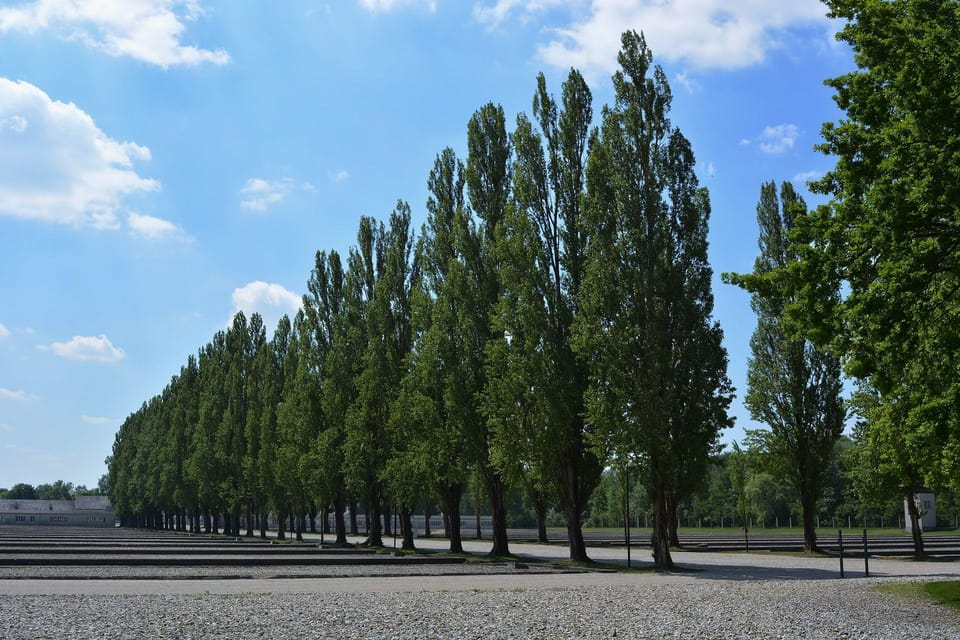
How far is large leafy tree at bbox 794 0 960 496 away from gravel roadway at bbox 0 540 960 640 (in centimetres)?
410

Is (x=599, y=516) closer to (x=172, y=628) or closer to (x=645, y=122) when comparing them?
(x=645, y=122)

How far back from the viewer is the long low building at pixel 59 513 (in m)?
169

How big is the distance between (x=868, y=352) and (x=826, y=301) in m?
1.25

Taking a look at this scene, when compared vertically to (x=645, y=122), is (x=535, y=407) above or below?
below

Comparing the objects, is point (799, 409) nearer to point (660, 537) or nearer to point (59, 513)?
point (660, 537)

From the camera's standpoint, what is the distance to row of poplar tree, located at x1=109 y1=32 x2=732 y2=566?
29.8m

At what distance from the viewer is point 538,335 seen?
32094 mm

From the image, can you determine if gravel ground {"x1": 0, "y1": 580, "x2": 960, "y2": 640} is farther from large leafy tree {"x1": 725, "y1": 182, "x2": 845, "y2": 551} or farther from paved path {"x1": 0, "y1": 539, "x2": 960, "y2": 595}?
Answer: large leafy tree {"x1": 725, "y1": 182, "x2": 845, "y2": 551}

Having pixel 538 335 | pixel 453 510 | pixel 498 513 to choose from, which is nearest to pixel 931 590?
pixel 538 335

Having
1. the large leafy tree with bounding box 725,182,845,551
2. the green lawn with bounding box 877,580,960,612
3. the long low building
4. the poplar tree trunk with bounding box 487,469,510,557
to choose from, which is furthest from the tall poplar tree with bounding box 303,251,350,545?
the long low building

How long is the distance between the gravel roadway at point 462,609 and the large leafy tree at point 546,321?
7.94 m

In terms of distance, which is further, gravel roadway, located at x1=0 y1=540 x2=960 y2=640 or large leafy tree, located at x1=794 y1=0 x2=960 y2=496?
large leafy tree, located at x1=794 y1=0 x2=960 y2=496

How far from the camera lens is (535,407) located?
3181cm

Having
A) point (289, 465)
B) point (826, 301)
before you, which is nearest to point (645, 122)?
point (826, 301)
